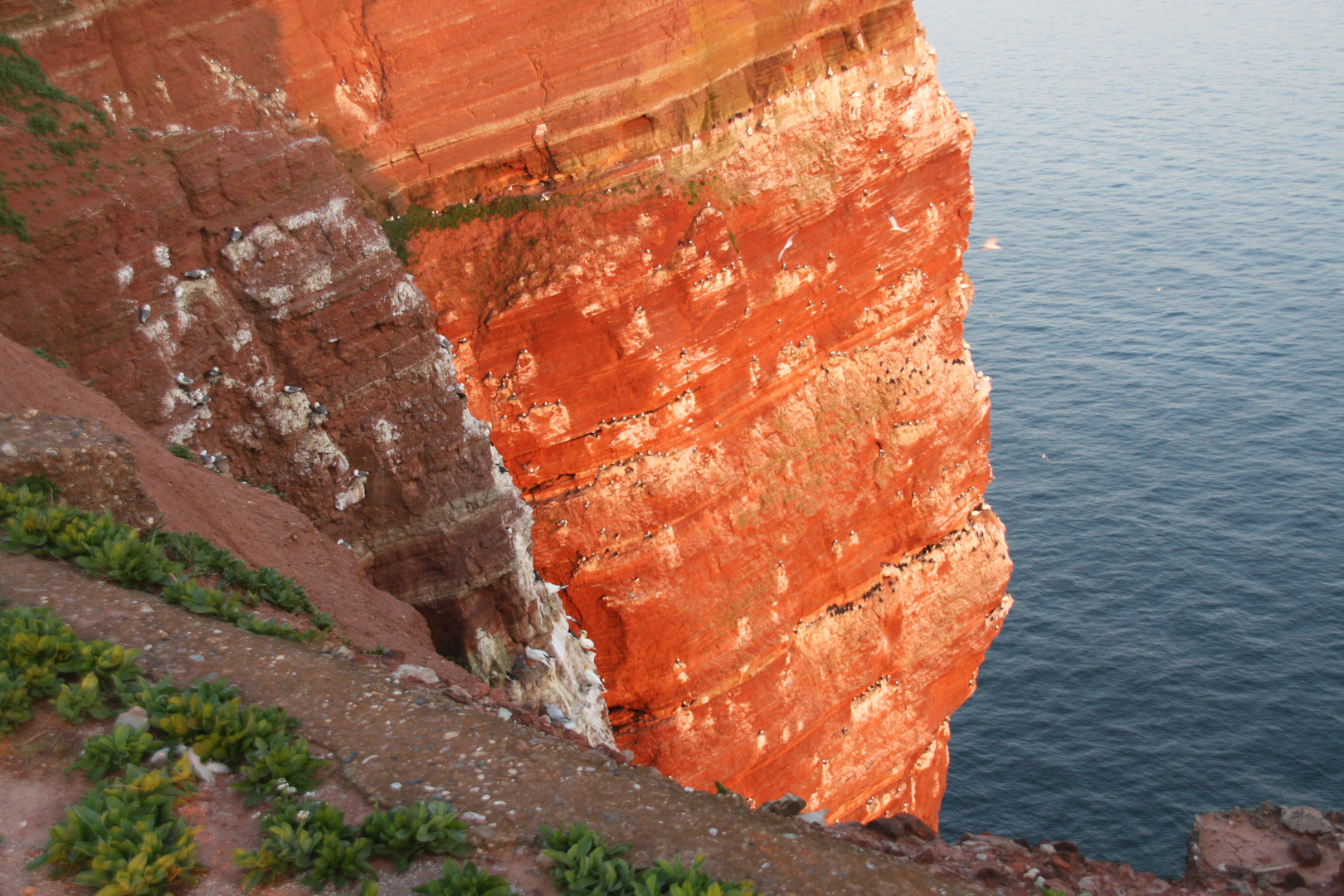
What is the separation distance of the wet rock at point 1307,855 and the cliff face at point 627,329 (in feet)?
39.9

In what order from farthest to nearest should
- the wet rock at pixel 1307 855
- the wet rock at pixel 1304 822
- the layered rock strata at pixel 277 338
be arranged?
the layered rock strata at pixel 277 338, the wet rock at pixel 1304 822, the wet rock at pixel 1307 855

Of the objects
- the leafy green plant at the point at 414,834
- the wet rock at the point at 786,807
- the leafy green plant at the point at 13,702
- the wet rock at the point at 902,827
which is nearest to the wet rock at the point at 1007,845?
the wet rock at the point at 902,827

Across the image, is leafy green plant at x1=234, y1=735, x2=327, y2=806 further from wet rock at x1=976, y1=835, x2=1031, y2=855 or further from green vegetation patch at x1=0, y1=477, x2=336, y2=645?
wet rock at x1=976, y1=835, x2=1031, y2=855

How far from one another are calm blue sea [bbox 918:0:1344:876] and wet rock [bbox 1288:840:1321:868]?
22577 millimetres

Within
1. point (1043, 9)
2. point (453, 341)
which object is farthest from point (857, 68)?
point (1043, 9)

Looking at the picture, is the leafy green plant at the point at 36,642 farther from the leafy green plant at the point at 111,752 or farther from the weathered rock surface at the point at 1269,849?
the weathered rock surface at the point at 1269,849

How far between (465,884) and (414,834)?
0.58 meters

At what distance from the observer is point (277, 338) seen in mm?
15305

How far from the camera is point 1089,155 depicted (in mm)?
80312

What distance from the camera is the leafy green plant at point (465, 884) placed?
21.3 feet

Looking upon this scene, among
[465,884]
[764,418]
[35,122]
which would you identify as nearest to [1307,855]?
[465,884]

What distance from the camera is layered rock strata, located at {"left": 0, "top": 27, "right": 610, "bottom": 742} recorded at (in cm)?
1373

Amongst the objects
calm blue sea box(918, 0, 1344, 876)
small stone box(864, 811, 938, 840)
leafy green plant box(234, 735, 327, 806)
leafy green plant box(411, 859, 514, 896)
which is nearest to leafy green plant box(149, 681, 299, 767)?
leafy green plant box(234, 735, 327, 806)

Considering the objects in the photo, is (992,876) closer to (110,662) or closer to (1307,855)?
(1307,855)
